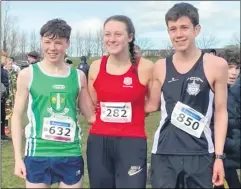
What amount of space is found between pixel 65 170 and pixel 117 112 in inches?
22.8

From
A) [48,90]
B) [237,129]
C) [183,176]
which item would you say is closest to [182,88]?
[183,176]

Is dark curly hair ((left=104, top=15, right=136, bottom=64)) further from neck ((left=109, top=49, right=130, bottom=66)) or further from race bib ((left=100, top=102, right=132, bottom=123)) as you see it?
race bib ((left=100, top=102, right=132, bottom=123))

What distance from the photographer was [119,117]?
353 centimetres

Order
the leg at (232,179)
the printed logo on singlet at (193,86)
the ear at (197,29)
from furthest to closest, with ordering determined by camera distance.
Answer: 1. the leg at (232,179)
2. the ear at (197,29)
3. the printed logo on singlet at (193,86)

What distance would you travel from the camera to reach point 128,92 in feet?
11.6

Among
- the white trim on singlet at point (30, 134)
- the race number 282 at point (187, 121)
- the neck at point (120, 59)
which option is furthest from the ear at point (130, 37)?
the white trim on singlet at point (30, 134)

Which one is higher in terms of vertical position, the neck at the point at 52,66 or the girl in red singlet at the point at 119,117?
the neck at the point at 52,66

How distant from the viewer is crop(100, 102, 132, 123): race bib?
3.54 meters

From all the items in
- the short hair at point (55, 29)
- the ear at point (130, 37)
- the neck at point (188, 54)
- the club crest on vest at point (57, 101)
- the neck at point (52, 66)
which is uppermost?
the short hair at point (55, 29)

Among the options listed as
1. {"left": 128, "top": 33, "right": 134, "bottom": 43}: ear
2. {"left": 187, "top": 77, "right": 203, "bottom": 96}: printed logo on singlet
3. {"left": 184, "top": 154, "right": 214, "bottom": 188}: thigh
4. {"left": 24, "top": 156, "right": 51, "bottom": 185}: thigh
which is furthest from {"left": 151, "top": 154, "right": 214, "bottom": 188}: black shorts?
{"left": 128, "top": 33, "right": 134, "bottom": 43}: ear

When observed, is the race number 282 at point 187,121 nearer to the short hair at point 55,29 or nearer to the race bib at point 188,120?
the race bib at point 188,120

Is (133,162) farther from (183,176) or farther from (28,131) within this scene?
(28,131)

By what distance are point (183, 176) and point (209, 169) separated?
19 cm

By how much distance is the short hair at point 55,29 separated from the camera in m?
3.52
